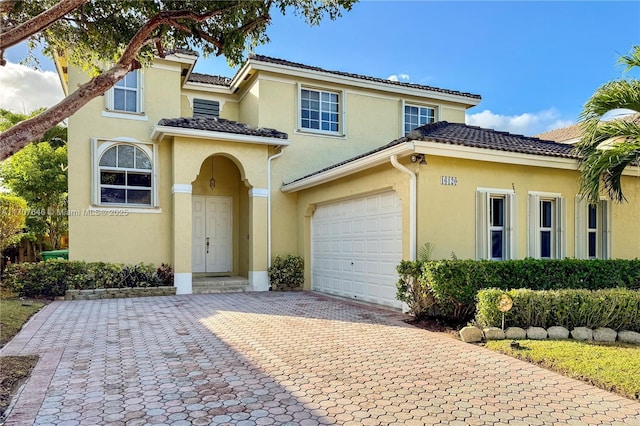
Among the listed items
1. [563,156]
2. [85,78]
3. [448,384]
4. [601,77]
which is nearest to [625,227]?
[563,156]

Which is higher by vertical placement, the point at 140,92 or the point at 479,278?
the point at 140,92

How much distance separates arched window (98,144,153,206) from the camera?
44.1ft

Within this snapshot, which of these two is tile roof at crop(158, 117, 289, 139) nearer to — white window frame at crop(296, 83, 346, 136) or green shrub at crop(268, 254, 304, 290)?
white window frame at crop(296, 83, 346, 136)

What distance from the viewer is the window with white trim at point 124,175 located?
13.4m

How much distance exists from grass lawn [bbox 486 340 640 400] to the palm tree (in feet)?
13.1

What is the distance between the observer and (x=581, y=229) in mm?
11031

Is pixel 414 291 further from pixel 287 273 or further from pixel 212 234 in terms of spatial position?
pixel 212 234

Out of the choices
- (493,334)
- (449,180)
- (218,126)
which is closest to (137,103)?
(218,126)

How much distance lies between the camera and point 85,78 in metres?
13.5

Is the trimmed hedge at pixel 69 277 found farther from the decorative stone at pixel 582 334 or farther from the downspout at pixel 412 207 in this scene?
the decorative stone at pixel 582 334

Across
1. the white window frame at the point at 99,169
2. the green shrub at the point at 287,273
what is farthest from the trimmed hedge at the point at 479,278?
the white window frame at the point at 99,169

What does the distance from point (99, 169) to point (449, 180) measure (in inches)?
412

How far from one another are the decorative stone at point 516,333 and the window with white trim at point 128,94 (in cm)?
1246

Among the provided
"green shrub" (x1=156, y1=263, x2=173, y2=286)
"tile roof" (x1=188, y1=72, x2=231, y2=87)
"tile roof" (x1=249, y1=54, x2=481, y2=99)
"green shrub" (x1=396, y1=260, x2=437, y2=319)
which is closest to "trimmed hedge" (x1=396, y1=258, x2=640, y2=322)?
"green shrub" (x1=396, y1=260, x2=437, y2=319)
